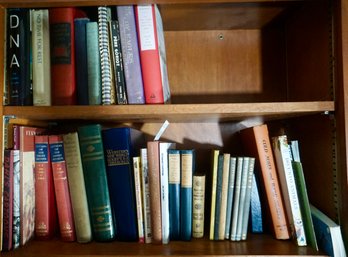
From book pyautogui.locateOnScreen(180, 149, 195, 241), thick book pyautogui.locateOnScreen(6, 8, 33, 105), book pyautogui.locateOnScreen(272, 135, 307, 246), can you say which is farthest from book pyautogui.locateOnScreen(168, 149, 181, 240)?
thick book pyautogui.locateOnScreen(6, 8, 33, 105)

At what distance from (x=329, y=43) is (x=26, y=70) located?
71 cm

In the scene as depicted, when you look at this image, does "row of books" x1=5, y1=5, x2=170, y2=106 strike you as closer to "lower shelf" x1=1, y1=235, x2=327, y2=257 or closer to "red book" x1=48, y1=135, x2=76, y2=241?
"red book" x1=48, y1=135, x2=76, y2=241

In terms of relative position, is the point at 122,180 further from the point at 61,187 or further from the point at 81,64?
the point at 81,64

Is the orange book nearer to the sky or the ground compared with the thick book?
nearer to the ground

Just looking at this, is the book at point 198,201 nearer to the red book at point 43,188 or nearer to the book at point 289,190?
the book at point 289,190

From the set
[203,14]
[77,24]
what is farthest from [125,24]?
[203,14]

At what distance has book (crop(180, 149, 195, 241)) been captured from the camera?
0.73m

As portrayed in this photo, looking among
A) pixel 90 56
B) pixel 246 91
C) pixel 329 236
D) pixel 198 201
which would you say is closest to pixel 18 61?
pixel 90 56

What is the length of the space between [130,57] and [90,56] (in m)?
0.09

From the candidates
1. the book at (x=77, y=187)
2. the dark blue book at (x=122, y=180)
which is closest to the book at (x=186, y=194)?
the dark blue book at (x=122, y=180)

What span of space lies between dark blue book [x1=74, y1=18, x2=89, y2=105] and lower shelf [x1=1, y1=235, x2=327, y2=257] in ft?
1.11

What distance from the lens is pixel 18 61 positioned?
695mm

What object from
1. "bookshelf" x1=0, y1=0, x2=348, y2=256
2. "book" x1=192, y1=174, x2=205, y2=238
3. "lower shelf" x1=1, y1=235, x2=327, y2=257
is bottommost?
"lower shelf" x1=1, y1=235, x2=327, y2=257

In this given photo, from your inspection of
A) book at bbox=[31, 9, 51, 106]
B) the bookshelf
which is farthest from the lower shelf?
book at bbox=[31, 9, 51, 106]
